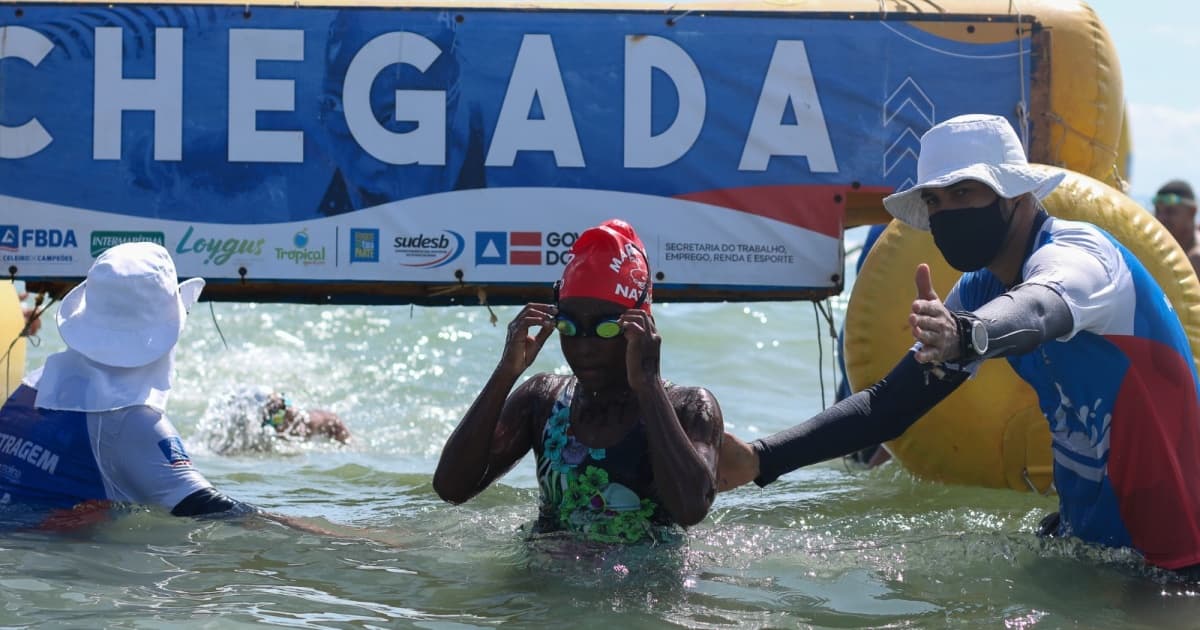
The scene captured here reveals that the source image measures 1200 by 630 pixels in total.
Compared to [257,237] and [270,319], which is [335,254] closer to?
[257,237]

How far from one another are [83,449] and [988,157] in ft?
9.58

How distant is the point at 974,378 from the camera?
5.98 meters

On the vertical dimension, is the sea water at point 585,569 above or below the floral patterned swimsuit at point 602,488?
below

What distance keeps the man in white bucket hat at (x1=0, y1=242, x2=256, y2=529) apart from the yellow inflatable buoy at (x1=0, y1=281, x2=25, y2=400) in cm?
256

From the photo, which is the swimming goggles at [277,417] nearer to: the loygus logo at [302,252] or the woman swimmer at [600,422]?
the loygus logo at [302,252]

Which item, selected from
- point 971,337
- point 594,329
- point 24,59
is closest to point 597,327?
point 594,329

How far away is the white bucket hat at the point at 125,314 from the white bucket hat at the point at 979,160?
243cm

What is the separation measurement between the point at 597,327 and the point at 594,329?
63 mm

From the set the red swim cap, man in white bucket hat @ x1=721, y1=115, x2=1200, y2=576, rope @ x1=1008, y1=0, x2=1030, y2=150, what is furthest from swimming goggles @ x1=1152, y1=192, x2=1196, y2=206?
the red swim cap

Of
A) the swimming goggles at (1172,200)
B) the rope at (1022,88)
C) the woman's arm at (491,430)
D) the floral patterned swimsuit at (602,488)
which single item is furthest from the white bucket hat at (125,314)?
the swimming goggles at (1172,200)

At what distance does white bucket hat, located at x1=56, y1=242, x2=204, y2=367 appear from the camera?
4438 mm

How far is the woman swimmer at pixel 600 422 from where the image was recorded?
3.97 meters

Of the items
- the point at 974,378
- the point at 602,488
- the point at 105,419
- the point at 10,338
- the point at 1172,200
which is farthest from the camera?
the point at 1172,200

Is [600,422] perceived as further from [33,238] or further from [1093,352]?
[33,238]
